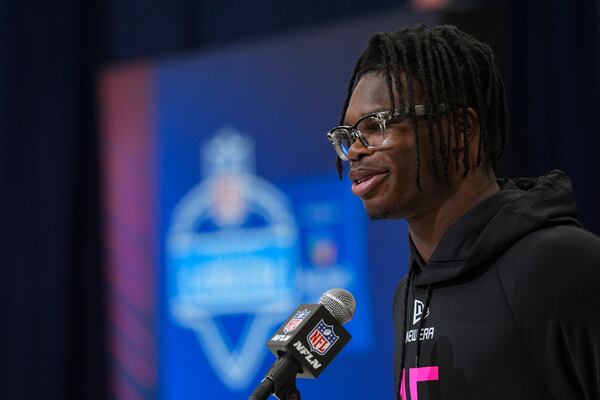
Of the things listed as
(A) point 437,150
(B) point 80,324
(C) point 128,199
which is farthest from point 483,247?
(B) point 80,324

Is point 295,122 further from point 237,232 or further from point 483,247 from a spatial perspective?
point 483,247

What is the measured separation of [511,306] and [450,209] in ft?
0.74

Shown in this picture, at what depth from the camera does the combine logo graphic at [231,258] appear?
333 centimetres

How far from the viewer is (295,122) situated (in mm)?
3373

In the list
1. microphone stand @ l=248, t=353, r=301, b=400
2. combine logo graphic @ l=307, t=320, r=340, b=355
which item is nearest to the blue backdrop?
combine logo graphic @ l=307, t=320, r=340, b=355

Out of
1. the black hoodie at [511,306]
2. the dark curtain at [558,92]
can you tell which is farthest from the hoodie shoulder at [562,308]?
the dark curtain at [558,92]

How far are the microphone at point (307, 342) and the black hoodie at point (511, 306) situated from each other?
0.45 feet

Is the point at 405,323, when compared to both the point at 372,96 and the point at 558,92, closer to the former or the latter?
the point at 372,96

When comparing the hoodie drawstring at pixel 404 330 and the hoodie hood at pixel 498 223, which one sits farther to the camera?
the hoodie drawstring at pixel 404 330

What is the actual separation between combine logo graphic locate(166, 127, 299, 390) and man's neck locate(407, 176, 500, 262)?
6.17ft

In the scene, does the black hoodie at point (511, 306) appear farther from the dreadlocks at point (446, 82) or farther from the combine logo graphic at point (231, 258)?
the combine logo graphic at point (231, 258)

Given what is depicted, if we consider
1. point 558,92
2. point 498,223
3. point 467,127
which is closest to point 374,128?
point 467,127

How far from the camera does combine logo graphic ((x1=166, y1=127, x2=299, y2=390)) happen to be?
3.33 meters

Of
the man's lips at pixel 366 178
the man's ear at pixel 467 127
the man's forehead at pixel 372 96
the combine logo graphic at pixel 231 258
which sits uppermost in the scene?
the man's forehead at pixel 372 96
